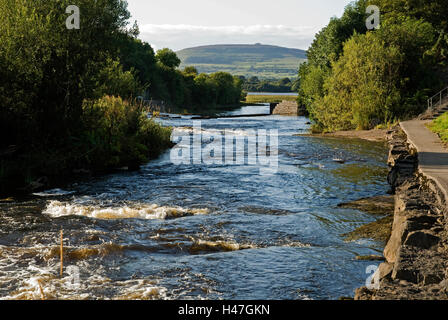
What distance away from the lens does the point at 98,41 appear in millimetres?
18625

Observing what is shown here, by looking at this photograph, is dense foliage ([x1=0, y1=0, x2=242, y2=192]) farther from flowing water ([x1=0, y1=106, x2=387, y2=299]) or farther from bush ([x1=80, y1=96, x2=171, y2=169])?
flowing water ([x1=0, y1=106, x2=387, y2=299])

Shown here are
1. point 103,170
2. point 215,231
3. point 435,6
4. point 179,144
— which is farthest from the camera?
point 435,6

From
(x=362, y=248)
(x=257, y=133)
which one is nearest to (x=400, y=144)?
(x=362, y=248)

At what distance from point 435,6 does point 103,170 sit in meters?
39.0

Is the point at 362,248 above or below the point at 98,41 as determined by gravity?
below

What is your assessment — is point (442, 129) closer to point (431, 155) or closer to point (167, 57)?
point (431, 155)

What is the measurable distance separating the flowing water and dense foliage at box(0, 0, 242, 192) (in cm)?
159

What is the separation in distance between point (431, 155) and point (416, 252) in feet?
25.9

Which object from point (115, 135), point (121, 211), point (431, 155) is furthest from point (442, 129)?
point (121, 211)

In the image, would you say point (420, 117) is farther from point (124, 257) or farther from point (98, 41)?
point (124, 257)

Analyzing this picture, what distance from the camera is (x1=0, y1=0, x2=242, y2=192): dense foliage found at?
16203 millimetres

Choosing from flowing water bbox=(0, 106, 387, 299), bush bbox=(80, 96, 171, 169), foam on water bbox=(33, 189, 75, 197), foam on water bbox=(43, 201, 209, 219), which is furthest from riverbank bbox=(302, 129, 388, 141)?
foam on water bbox=(33, 189, 75, 197)

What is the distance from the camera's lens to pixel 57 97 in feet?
57.4

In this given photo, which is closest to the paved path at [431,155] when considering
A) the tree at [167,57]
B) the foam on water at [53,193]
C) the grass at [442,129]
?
the grass at [442,129]
